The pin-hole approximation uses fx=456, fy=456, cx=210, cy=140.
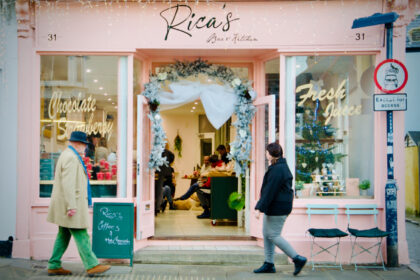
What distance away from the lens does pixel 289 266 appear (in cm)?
684

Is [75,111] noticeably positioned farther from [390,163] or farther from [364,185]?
[390,163]

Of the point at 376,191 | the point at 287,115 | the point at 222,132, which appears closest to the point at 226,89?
the point at 287,115

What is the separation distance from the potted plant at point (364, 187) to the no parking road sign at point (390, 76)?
4.91 feet

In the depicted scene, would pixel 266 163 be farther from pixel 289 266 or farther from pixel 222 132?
pixel 222 132

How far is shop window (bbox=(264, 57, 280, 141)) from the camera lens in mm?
7356

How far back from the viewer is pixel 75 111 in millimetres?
7418

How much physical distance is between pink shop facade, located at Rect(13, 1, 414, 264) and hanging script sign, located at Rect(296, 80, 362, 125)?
0.6 inches

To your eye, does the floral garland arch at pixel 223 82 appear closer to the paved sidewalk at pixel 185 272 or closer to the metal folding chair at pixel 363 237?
the paved sidewalk at pixel 185 272

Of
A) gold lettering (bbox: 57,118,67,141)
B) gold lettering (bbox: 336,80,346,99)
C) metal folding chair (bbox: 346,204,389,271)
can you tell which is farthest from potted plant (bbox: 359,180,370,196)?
gold lettering (bbox: 57,118,67,141)

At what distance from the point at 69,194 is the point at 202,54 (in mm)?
3268

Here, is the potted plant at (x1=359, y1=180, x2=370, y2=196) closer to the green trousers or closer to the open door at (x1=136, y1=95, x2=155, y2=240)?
the open door at (x1=136, y1=95, x2=155, y2=240)

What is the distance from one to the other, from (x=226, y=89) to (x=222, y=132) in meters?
5.69

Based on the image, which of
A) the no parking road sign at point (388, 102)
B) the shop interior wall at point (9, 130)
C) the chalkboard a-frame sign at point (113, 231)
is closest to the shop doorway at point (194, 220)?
the chalkboard a-frame sign at point (113, 231)

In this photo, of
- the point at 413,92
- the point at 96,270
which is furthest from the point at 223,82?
the point at 413,92
